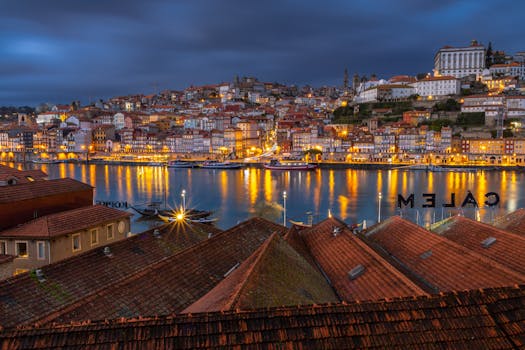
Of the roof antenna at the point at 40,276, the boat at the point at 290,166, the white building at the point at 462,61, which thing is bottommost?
the boat at the point at 290,166

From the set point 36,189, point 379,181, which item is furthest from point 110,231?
point 379,181

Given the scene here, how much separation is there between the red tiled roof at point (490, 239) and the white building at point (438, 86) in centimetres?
6827

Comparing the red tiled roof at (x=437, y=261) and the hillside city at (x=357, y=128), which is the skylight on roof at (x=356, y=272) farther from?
the hillside city at (x=357, y=128)

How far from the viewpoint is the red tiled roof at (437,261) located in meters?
5.59

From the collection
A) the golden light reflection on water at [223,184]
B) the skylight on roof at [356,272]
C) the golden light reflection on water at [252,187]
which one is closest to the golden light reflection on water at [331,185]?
the golden light reflection on water at [252,187]

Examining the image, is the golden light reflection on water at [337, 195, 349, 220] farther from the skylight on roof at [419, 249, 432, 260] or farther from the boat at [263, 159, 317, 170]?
the boat at [263, 159, 317, 170]

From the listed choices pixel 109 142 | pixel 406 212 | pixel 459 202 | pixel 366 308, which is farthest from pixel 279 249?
pixel 109 142

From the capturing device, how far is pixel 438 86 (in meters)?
71.8

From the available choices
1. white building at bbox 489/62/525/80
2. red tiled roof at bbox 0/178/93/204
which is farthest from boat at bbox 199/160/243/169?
white building at bbox 489/62/525/80

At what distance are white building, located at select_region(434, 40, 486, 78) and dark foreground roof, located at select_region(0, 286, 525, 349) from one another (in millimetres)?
84515

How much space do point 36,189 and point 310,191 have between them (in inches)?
1090

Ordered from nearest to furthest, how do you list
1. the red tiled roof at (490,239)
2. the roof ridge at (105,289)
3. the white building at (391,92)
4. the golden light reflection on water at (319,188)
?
the roof ridge at (105,289) → the red tiled roof at (490,239) → the golden light reflection on water at (319,188) → the white building at (391,92)

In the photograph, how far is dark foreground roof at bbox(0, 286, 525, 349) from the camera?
255 cm

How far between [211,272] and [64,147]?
7829 cm
